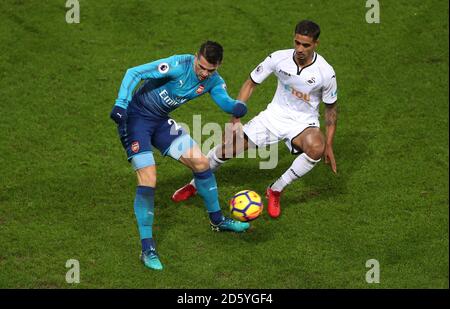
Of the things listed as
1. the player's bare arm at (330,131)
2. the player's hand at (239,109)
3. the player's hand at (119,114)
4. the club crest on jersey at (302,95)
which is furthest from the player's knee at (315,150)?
the player's hand at (119,114)

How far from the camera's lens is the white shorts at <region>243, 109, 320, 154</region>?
12000 mm

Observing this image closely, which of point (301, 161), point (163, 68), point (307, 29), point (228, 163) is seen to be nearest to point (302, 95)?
point (301, 161)

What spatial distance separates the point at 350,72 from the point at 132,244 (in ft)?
18.8

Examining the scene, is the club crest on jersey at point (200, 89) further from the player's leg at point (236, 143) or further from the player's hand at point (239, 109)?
the player's leg at point (236, 143)

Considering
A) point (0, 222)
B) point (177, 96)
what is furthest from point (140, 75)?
point (0, 222)

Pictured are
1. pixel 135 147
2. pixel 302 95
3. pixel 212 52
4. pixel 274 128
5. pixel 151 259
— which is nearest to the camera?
pixel 212 52

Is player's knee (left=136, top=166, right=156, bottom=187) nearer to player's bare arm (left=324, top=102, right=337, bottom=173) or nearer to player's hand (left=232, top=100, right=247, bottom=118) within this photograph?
player's hand (left=232, top=100, right=247, bottom=118)

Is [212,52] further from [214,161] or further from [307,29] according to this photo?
[214,161]

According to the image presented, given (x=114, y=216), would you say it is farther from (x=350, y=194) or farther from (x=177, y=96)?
(x=350, y=194)

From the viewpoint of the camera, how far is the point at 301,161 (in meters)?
11.8

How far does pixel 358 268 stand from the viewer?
1076 centimetres

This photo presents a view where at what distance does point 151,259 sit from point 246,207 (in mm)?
1287

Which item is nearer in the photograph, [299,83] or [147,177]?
[147,177]

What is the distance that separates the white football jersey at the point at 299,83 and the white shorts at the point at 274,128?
0.24 feet
